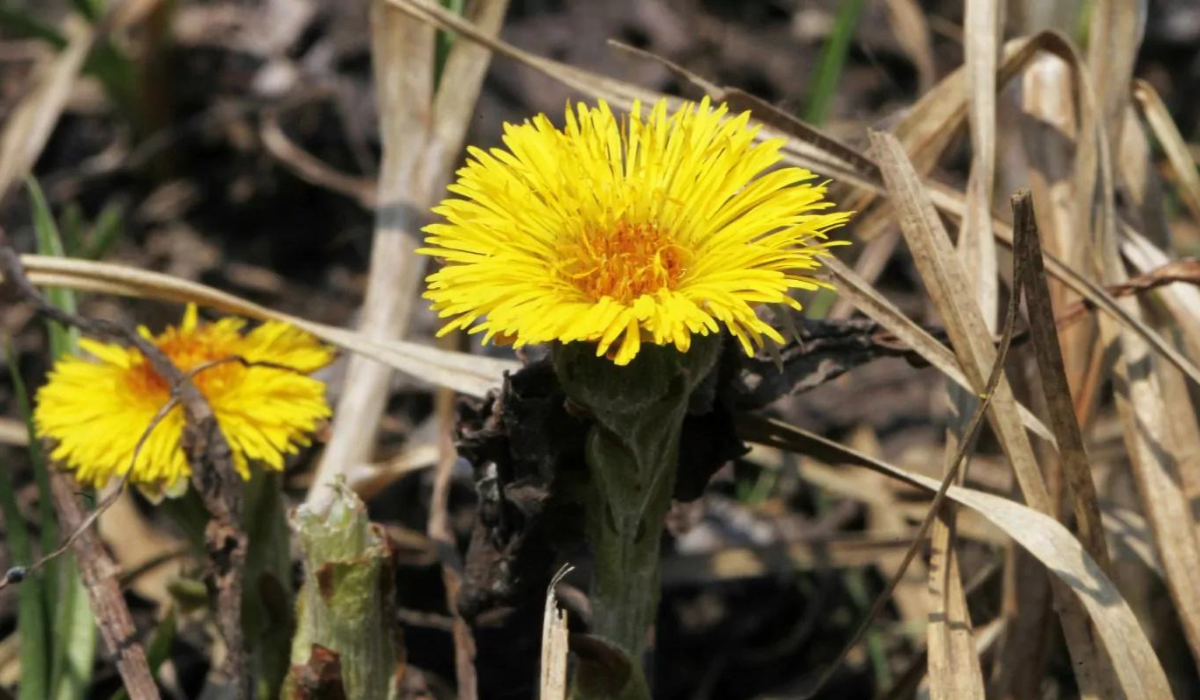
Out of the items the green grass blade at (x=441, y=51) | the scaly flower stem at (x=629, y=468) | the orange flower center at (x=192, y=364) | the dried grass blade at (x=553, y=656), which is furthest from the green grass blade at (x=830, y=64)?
the dried grass blade at (x=553, y=656)

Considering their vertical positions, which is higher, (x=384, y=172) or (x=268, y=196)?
(x=268, y=196)

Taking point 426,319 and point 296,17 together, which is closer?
point 426,319

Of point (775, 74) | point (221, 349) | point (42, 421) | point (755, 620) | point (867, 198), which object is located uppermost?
point (775, 74)

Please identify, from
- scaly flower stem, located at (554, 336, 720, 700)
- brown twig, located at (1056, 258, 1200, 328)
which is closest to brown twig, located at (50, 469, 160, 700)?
scaly flower stem, located at (554, 336, 720, 700)

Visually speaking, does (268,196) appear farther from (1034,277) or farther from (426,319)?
(1034,277)

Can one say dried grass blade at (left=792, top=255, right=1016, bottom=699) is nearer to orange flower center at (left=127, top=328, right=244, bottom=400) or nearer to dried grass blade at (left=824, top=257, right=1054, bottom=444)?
dried grass blade at (left=824, top=257, right=1054, bottom=444)

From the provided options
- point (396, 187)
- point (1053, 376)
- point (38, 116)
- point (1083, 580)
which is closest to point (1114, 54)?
point (1053, 376)

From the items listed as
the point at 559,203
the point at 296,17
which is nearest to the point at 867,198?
the point at 559,203

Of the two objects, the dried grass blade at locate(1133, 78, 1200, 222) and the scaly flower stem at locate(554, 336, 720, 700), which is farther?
the dried grass blade at locate(1133, 78, 1200, 222)
